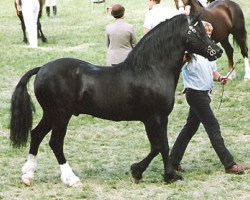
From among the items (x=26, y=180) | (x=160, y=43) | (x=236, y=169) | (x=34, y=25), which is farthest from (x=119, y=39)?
(x=34, y=25)

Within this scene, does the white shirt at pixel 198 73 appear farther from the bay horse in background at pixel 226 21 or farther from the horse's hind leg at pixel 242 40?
the horse's hind leg at pixel 242 40

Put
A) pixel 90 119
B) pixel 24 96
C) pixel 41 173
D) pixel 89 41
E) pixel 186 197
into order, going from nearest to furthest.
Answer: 1. pixel 186 197
2. pixel 24 96
3. pixel 41 173
4. pixel 90 119
5. pixel 89 41

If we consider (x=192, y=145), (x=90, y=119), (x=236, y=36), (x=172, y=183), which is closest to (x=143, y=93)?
(x=172, y=183)

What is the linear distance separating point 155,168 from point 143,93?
1.25 meters

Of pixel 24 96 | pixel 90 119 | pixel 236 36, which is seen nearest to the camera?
pixel 24 96

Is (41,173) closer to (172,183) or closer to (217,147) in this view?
(172,183)

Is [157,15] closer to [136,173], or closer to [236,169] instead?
[236,169]

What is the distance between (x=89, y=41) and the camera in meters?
17.8

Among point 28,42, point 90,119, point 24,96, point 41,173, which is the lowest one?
point 28,42

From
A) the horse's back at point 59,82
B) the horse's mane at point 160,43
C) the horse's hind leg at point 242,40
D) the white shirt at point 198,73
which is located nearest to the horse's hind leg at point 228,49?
the horse's hind leg at point 242,40

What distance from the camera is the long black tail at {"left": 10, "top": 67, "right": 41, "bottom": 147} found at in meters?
6.64

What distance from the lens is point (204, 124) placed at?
6.97 meters

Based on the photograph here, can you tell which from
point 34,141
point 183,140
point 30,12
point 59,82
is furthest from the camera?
Answer: point 30,12

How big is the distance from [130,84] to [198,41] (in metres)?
0.84
